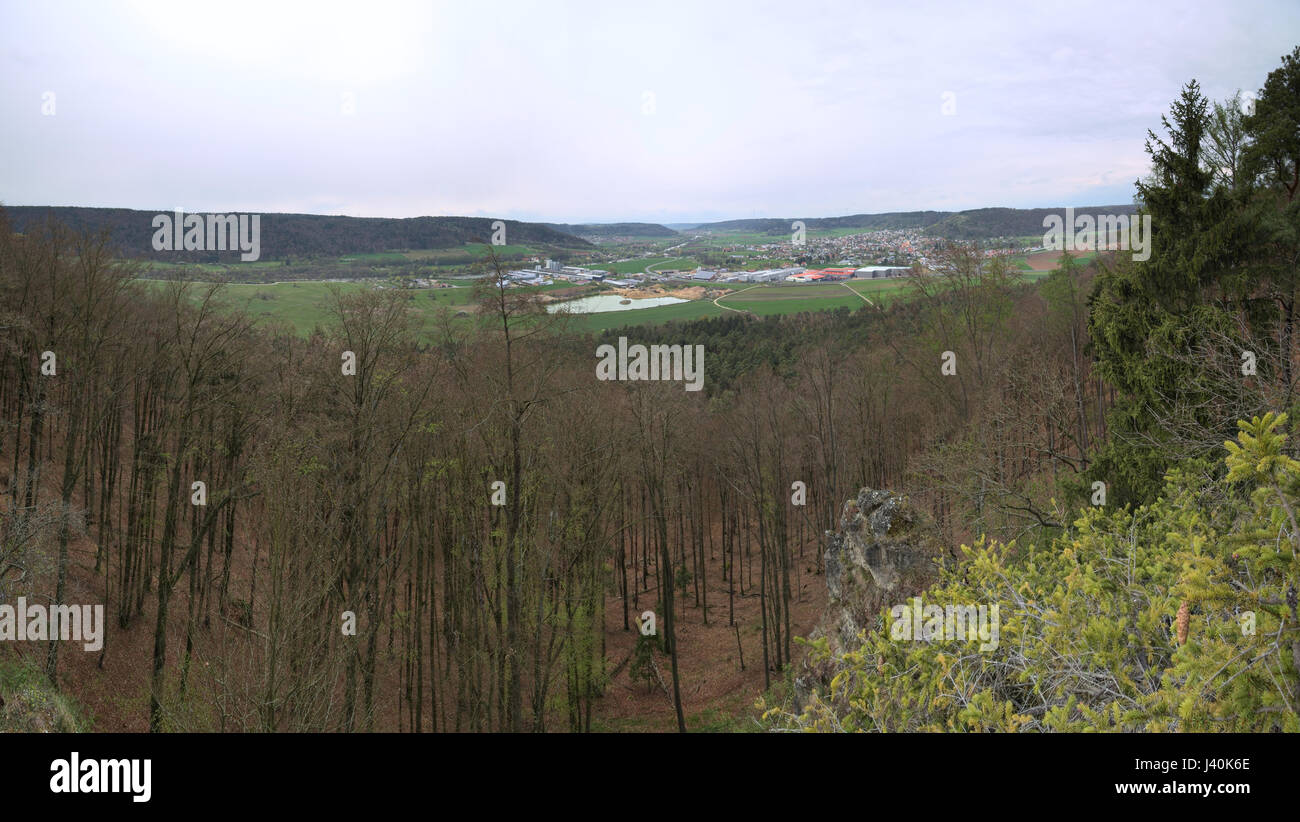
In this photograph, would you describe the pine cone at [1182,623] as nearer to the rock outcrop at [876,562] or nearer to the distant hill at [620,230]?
the rock outcrop at [876,562]

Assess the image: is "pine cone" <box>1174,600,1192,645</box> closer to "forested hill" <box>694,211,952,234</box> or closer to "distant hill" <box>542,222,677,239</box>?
"forested hill" <box>694,211,952,234</box>

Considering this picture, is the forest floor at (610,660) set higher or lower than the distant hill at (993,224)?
lower

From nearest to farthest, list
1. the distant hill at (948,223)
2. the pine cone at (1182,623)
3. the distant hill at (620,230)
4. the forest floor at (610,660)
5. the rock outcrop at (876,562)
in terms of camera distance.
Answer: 1. the pine cone at (1182,623)
2. the rock outcrop at (876,562)
3. the forest floor at (610,660)
4. the distant hill at (948,223)
5. the distant hill at (620,230)

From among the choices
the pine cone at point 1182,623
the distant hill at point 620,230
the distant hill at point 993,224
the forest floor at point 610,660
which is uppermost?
the distant hill at point 620,230

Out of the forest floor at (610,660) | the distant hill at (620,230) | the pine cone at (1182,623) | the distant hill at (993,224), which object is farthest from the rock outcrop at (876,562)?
the distant hill at (620,230)

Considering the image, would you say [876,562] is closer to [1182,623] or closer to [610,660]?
[1182,623]

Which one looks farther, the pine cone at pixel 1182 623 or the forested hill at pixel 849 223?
the forested hill at pixel 849 223

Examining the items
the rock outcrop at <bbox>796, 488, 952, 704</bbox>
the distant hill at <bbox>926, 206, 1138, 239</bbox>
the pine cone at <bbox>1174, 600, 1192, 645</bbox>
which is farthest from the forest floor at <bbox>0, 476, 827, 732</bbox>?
the distant hill at <bbox>926, 206, 1138, 239</bbox>

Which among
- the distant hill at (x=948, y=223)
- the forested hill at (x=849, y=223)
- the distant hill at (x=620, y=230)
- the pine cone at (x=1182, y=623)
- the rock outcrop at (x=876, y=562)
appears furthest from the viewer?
the distant hill at (x=620, y=230)

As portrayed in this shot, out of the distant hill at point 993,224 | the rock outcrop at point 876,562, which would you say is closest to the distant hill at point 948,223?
the distant hill at point 993,224
